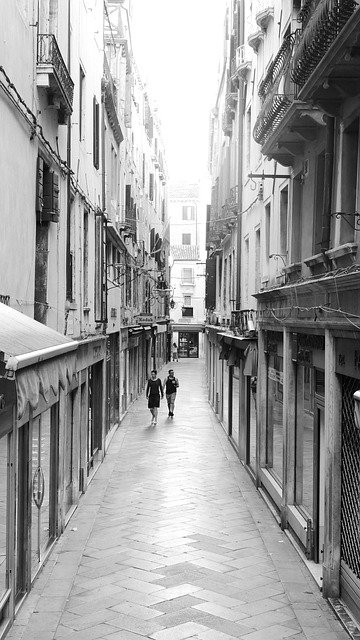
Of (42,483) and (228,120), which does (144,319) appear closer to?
(228,120)

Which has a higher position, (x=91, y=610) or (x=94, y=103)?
(x=94, y=103)

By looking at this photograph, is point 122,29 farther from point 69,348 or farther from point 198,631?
point 198,631

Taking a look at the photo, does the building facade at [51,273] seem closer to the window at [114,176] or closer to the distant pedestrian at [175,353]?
the window at [114,176]

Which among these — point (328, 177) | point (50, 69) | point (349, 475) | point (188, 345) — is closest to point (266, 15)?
point (50, 69)

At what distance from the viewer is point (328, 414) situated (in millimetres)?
9172

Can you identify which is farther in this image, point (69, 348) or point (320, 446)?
point (320, 446)

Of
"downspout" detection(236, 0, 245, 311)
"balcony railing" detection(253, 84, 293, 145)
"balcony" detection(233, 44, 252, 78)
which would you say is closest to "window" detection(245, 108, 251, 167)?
"downspout" detection(236, 0, 245, 311)

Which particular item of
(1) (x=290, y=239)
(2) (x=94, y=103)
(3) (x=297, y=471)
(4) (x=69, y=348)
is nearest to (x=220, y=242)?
(2) (x=94, y=103)

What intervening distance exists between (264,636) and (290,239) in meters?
6.88

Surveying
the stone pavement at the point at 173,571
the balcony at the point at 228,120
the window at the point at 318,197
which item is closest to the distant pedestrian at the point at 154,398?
the balcony at the point at 228,120

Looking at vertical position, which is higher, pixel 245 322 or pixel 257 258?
pixel 257 258

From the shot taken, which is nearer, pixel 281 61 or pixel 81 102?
pixel 281 61

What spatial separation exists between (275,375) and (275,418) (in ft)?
2.36

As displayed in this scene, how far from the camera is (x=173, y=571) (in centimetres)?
1002
